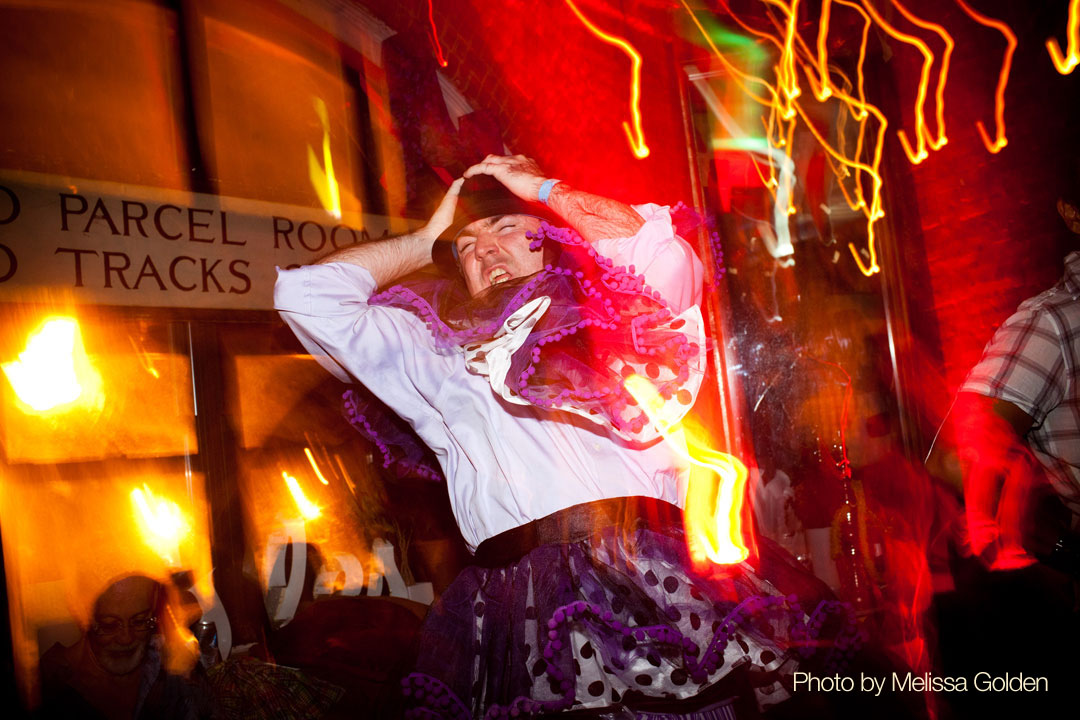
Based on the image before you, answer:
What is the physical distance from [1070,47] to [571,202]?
2.73 m

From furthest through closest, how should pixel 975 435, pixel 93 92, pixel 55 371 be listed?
pixel 93 92 < pixel 55 371 < pixel 975 435

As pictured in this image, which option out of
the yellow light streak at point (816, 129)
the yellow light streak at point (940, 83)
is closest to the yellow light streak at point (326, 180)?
the yellow light streak at point (816, 129)

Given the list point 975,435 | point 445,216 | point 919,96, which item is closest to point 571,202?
point 445,216

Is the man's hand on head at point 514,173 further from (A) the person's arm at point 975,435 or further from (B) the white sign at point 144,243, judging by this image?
(A) the person's arm at point 975,435

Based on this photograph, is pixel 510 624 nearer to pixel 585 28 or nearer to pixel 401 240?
pixel 401 240

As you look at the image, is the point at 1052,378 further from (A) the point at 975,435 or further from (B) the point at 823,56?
(B) the point at 823,56

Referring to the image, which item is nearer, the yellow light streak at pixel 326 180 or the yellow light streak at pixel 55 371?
the yellow light streak at pixel 55 371

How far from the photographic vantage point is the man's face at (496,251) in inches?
88.7

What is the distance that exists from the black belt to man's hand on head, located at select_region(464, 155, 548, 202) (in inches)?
38.6

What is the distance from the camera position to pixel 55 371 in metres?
3.16

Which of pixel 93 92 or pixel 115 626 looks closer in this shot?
pixel 115 626

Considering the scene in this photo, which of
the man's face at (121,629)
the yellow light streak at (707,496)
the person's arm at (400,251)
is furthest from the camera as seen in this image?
the man's face at (121,629)

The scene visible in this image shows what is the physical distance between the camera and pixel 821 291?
3914 millimetres

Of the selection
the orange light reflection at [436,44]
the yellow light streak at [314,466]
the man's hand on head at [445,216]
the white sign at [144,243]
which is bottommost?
the yellow light streak at [314,466]
